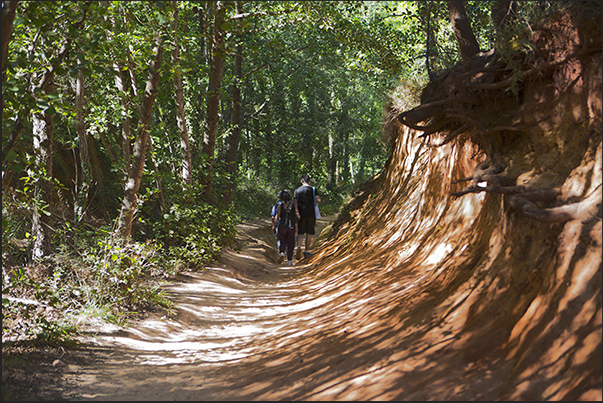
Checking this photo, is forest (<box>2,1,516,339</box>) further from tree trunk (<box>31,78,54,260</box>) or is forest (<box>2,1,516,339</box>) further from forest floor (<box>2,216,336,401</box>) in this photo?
forest floor (<box>2,216,336,401</box>)

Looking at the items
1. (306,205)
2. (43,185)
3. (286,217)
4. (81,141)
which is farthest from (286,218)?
(43,185)

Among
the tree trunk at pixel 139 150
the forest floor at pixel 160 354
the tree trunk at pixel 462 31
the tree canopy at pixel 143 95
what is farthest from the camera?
the tree trunk at pixel 139 150

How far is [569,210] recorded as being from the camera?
4.06 m

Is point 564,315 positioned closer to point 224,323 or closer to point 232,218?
point 224,323

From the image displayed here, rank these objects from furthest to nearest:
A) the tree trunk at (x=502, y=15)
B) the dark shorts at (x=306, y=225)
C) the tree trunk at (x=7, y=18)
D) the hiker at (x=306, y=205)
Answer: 1. the dark shorts at (x=306, y=225)
2. the hiker at (x=306, y=205)
3. the tree trunk at (x=502, y=15)
4. the tree trunk at (x=7, y=18)

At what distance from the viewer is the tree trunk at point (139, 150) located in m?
7.54

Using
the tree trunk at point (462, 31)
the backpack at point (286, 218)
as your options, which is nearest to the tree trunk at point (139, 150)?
the tree trunk at point (462, 31)

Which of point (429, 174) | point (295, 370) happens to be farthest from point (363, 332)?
point (429, 174)

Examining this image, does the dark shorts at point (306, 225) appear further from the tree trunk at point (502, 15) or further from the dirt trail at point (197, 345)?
the tree trunk at point (502, 15)

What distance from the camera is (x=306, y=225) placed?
12.9 meters

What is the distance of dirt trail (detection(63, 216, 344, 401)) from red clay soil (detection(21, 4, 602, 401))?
25 millimetres

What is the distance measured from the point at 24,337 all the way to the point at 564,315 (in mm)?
4963

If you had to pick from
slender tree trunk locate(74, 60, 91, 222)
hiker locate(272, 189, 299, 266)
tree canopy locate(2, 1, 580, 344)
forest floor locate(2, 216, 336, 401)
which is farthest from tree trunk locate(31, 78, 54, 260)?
hiker locate(272, 189, 299, 266)

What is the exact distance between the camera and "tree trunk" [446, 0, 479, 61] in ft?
23.0
